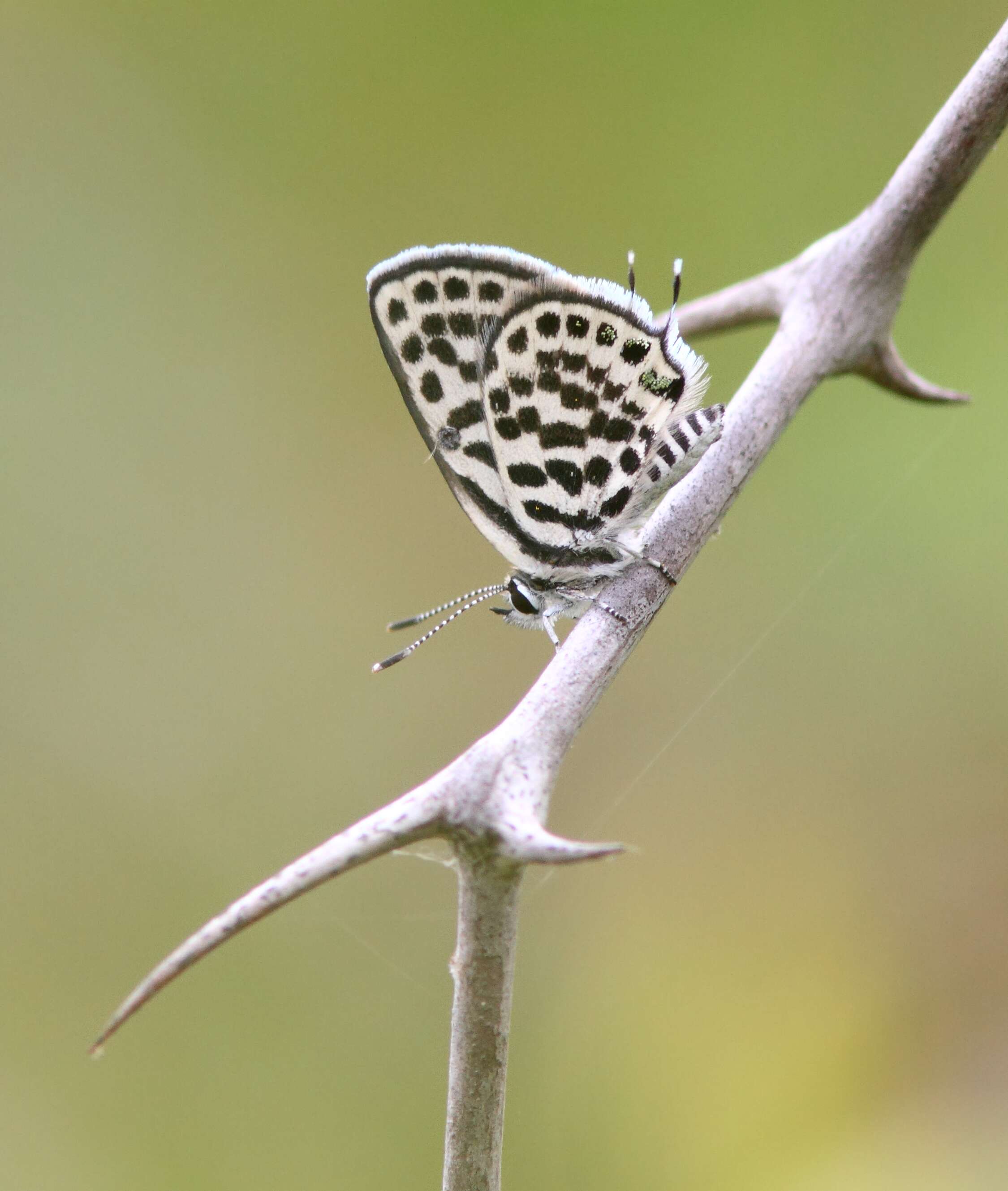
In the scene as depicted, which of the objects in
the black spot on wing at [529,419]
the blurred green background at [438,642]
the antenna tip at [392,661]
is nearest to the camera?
the black spot on wing at [529,419]

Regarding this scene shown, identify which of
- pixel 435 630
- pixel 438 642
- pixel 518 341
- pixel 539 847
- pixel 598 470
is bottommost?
pixel 438 642

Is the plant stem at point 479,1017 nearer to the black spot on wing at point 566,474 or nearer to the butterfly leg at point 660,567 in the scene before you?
the butterfly leg at point 660,567

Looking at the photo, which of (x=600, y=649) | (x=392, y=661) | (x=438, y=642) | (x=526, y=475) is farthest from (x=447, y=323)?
(x=438, y=642)

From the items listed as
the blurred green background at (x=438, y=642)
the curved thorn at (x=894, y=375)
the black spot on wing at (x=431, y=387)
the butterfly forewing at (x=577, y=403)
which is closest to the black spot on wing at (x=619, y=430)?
the butterfly forewing at (x=577, y=403)

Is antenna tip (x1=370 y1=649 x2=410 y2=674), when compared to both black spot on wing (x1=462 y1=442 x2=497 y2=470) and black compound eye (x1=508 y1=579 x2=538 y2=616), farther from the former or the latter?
black spot on wing (x1=462 y1=442 x2=497 y2=470)

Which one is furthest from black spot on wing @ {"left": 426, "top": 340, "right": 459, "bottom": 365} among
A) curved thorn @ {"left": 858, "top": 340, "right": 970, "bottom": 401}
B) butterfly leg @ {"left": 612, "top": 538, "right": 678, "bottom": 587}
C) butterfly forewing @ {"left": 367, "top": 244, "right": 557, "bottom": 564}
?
curved thorn @ {"left": 858, "top": 340, "right": 970, "bottom": 401}

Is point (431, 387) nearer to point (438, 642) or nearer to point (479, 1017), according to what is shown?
point (479, 1017)
